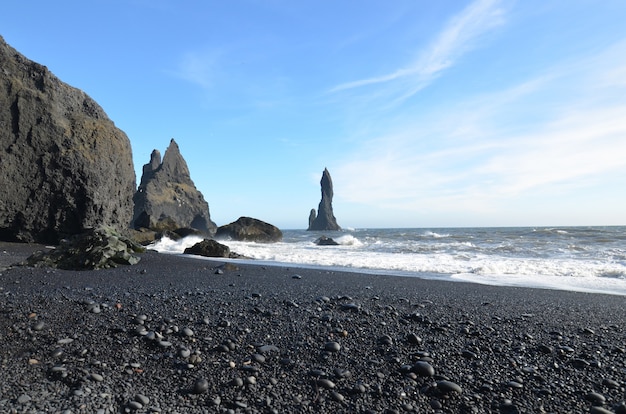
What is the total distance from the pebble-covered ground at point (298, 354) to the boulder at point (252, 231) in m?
30.0

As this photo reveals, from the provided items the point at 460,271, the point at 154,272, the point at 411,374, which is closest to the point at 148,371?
the point at 411,374

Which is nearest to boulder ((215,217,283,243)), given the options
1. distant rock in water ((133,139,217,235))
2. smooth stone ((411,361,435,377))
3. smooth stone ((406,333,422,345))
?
distant rock in water ((133,139,217,235))

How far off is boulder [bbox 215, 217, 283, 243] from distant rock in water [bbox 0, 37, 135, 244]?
19.0m

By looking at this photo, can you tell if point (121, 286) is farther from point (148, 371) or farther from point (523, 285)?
point (523, 285)

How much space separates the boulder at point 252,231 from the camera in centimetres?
3603

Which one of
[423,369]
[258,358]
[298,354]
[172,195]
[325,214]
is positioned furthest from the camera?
[325,214]

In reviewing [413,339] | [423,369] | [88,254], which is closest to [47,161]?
[88,254]

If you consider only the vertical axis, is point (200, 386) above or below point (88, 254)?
below

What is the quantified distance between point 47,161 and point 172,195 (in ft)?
164

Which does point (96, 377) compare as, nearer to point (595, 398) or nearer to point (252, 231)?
point (595, 398)

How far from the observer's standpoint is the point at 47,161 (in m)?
15.4

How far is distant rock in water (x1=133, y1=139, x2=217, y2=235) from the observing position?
57.8 meters

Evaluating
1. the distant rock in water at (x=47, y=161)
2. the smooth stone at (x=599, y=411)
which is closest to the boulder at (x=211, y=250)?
the distant rock in water at (x=47, y=161)

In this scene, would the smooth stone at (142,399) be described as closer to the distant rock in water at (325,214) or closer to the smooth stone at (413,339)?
the smooth stone at (413,339)
